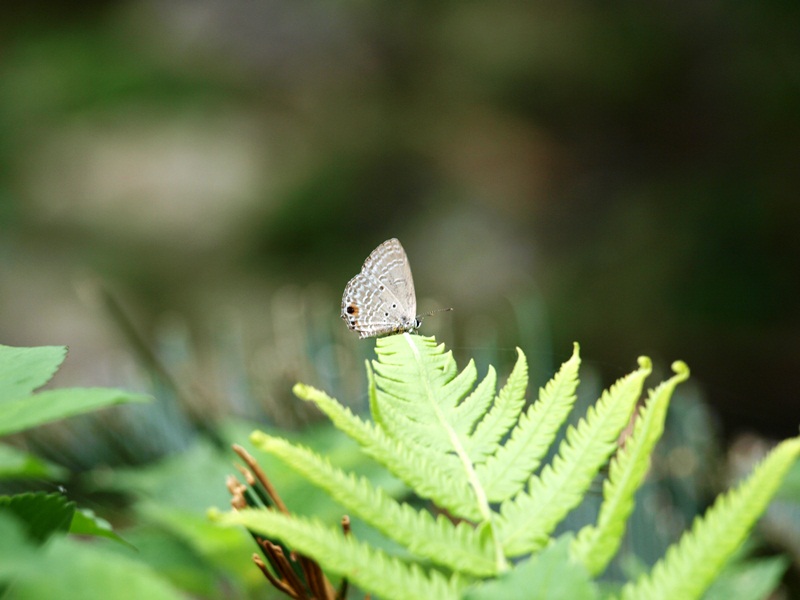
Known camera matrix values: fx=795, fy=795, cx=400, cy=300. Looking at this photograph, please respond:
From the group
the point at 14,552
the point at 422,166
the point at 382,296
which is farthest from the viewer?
the point at 422,166

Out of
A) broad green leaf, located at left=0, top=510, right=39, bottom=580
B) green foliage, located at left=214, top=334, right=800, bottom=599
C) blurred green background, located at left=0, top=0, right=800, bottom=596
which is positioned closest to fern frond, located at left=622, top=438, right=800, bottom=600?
green foliage, located at left=214, top=334, right=800, bottom=599

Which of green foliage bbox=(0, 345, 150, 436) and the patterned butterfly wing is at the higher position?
the patterned butterfly wing

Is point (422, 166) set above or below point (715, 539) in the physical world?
above

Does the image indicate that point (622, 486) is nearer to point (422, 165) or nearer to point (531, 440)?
point (531, 440)

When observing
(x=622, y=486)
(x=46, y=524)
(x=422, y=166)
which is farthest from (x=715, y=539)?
(x=422, y=166)

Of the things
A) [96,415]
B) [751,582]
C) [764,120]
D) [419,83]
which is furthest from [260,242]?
[751,582]

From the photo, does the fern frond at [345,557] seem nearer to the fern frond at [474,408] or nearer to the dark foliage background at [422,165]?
the fern frond at [474,408]

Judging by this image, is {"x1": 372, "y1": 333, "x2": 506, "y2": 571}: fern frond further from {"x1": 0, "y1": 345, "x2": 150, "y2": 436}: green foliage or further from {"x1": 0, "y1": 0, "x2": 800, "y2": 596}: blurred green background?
{"x1": 0, "y1": 0, "x2": 800, "y2": 596}: blurred green background
